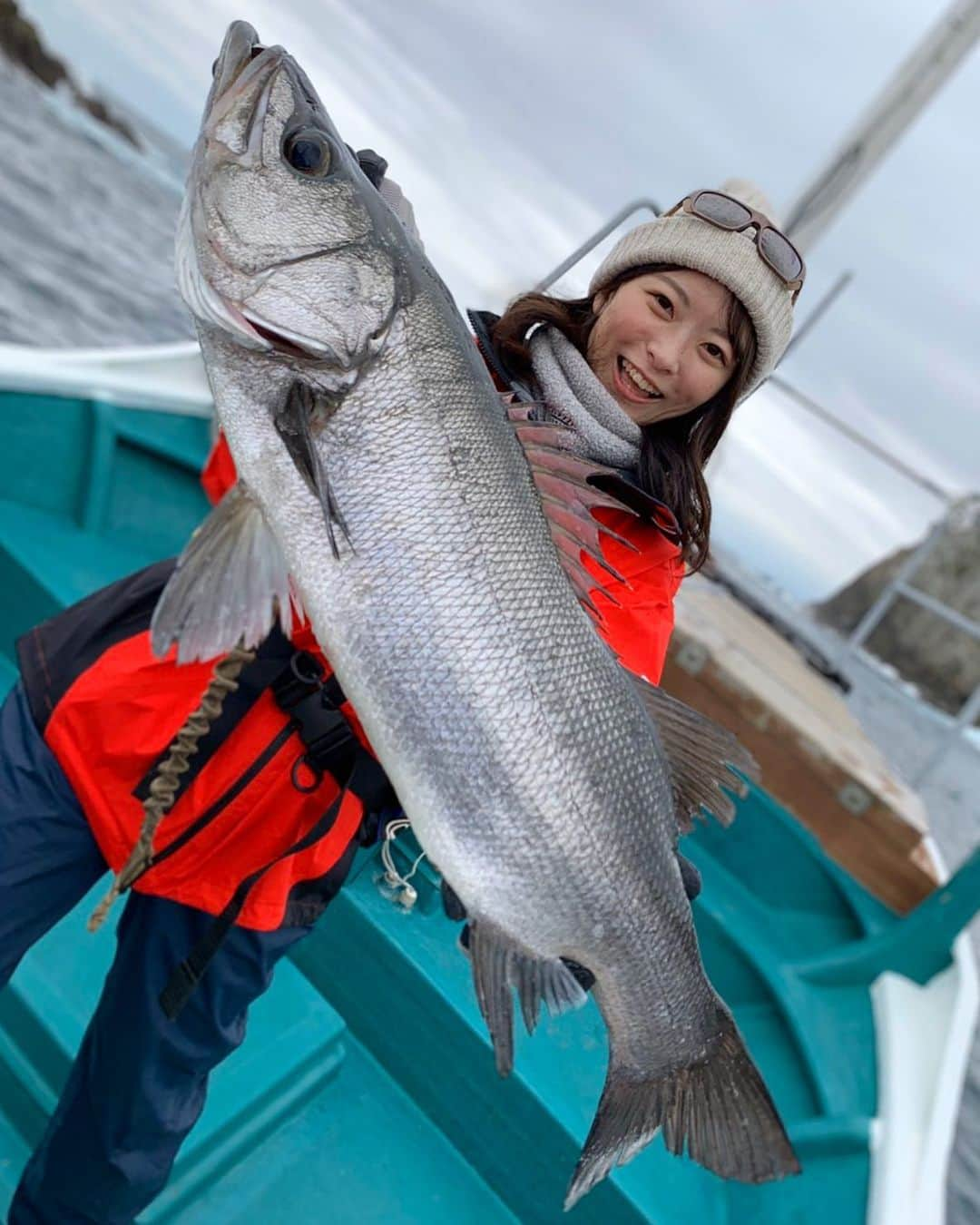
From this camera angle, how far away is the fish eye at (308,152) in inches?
63.7

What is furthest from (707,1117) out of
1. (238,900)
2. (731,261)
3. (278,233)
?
(278,233)

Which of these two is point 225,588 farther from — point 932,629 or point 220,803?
point 932,629

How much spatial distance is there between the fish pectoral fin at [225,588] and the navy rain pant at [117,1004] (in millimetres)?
595

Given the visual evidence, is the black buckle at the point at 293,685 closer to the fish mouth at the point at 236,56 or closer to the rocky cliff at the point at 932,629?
the fish mouth at the point at 236,56

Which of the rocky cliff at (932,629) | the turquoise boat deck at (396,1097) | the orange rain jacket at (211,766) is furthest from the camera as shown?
the rocky cliff at (932,629)

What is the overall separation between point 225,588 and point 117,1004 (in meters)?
1.11

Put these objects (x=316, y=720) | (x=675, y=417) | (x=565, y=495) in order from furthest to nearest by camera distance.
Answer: (x=675, y=417), (x=316, y=720), (x=565, y=495)

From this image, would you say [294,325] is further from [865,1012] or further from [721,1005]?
[865,1012]

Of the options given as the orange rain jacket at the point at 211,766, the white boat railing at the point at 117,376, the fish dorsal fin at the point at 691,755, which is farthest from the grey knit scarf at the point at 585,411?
the white boat railing at the point at 117,376

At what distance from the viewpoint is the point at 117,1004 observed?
193 cm

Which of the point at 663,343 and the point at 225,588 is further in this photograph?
the point at 663,343

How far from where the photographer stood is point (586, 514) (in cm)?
173

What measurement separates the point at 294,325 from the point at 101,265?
24.0 meters

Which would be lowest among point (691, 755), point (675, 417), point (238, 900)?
point (238, 900)
